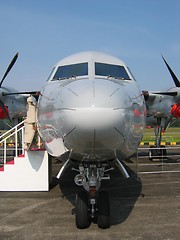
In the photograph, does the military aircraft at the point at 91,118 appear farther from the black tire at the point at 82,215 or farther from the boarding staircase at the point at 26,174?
the boarding staircase at the point at 26,174

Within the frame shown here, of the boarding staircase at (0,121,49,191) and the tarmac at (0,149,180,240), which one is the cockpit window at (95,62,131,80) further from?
the boarding staircase at (0,121,49,191)

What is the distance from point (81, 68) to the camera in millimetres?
5691

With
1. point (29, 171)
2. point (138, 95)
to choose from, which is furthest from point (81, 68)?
point (29, 171)

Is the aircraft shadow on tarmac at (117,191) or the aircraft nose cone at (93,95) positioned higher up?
the aircraft nose cone at (93,95)

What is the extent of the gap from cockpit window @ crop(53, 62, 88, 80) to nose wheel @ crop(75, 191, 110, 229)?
2.40 metres

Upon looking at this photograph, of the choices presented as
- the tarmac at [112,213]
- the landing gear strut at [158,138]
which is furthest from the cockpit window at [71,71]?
the landing gear strut at [158,138]

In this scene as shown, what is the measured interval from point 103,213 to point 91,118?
234cm

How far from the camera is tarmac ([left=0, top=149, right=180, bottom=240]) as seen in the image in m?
5.17

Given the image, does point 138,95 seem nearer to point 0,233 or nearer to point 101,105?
point 101,105

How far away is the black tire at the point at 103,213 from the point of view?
537 centimetres

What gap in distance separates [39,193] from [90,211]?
3374mm

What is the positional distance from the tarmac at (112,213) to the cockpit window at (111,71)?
8.08 feet

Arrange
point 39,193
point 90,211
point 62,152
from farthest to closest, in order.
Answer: point 39,193 → point 90,211 → point 62,152

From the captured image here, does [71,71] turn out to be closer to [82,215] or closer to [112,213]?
[82,215]
